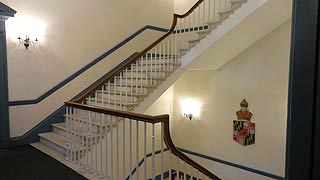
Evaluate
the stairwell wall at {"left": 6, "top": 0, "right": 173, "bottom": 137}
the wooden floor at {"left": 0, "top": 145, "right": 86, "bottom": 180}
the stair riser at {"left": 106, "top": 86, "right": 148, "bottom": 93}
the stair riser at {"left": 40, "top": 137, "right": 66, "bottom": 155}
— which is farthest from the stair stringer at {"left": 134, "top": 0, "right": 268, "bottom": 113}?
the wooden floor at {"left": 0, "top": 145, "right": 86, "bottom": 180}

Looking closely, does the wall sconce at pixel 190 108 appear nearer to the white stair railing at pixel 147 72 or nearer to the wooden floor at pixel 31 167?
the white stair railing at pixel 147 72

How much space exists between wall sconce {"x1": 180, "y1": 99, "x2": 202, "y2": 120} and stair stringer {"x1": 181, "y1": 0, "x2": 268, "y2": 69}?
1639mm

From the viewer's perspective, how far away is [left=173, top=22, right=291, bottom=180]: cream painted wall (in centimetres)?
506

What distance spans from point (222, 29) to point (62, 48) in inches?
121

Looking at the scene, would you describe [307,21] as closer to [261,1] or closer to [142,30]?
[261,1]

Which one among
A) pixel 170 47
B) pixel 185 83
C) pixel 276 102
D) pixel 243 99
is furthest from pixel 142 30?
pixel 276 102

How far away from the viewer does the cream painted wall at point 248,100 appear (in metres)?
5.06

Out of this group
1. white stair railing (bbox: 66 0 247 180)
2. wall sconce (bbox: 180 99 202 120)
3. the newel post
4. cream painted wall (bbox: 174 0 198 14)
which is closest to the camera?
white stair railing (bbox: 66 0 247 180)

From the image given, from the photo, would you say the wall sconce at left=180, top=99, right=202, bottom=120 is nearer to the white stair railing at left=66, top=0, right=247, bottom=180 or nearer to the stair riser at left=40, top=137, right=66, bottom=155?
the white stair railing at left=66, top=0, right=247, bottom=180

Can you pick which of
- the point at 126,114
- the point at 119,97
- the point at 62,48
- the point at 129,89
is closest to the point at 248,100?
the point at 129,89

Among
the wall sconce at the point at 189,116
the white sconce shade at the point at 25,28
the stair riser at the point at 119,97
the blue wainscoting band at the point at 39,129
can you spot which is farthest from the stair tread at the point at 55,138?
the wall sconce at the point at 189,116

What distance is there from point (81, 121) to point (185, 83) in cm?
330

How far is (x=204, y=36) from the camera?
15.6 ft

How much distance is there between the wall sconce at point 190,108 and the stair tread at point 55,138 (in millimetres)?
3221
